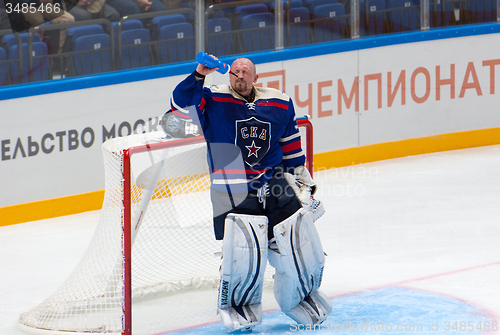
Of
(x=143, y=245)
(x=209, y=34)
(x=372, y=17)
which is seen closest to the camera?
(x=143, y=245)

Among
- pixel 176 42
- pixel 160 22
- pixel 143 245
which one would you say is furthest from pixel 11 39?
pixel 143 245

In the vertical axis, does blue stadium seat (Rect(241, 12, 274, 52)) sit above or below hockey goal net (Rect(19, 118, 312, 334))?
above

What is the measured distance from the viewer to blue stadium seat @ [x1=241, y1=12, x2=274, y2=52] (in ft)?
22.8

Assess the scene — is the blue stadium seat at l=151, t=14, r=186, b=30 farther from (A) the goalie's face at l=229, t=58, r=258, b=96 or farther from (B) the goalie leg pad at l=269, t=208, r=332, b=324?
(B) the goalie leg pad at l=269, t=208, r=332, b=324

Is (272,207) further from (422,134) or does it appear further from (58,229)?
(422,134)

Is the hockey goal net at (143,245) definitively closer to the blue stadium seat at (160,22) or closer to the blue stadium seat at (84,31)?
the blue stadium seat at (84,31)

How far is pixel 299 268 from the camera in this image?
12.4 ft

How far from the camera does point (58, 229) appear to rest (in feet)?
18.8

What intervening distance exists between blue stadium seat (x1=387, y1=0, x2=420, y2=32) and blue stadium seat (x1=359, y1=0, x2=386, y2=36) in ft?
0.24

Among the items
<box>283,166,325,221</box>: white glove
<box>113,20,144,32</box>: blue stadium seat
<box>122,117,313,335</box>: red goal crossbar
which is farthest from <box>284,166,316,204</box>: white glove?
<box>113,20,144,32</box>: blue stadium seat

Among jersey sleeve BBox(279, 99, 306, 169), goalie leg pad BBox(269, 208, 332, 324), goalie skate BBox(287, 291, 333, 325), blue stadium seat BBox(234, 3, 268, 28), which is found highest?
blue stadium seat BBox(234, 3, 268, 28)

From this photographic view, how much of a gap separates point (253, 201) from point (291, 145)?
1.07 ft

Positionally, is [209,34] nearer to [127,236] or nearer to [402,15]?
[402,15]

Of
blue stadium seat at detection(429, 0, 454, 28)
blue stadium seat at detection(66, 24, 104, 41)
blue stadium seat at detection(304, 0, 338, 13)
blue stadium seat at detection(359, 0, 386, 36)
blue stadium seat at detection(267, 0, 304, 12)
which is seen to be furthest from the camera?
blue stadium seat at detection(429, 0, 454, 28)
